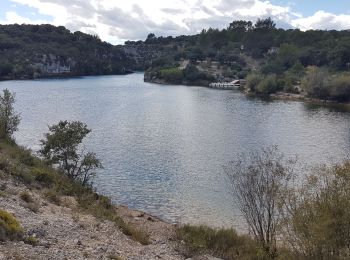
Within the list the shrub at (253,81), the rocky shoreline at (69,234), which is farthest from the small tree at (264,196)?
the shrub at (253,81)

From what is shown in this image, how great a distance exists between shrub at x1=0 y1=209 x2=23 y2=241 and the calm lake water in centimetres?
1425

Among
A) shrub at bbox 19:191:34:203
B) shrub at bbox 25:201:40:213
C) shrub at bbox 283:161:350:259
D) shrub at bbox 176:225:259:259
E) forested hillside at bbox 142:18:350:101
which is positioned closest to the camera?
shrub at bbox 283:161:350:259

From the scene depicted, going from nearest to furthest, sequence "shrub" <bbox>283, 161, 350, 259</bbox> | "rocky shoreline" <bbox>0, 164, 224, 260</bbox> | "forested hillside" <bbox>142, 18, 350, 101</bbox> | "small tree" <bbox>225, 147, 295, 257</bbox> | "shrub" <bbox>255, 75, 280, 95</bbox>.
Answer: "rocky shoreline" <bbox>0, 164, 224, 260</bbox>, "shrub" <bbox>283, 161, 350, 259</bbox>, "small tree" <bbox>225, 147, 295, 257</bbox>, "forested hillside" <bbox>142, 18, 350, 101</bbox>, "shrub" <bbox>255, 75, 280, 95</bbox>

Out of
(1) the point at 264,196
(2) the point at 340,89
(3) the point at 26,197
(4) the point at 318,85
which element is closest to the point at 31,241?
(3) the point at 26,197

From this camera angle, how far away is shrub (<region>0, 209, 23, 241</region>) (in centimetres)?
1556

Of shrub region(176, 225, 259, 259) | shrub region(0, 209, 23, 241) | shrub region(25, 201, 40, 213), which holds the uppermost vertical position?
shrub region(0, 209, 23, 241)

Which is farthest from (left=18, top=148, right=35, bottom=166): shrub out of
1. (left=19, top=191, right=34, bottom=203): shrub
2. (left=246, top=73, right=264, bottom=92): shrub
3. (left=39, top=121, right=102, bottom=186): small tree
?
(left=246, top=73, right=264, bottom=92): shrub

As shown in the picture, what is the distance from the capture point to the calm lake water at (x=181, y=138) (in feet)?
111

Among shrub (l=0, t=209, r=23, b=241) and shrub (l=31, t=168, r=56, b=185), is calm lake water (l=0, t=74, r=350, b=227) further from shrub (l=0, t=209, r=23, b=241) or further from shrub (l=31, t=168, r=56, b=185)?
shrub (l=0, t=209, r=23, b=241)

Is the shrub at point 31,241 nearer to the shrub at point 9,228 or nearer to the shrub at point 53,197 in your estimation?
the shrub at point 9,228

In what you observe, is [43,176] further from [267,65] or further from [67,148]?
[267,65]

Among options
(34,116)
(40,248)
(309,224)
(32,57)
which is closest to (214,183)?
(309,224)

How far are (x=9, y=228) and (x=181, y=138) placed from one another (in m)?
40.9

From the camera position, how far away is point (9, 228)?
52.7 feet
